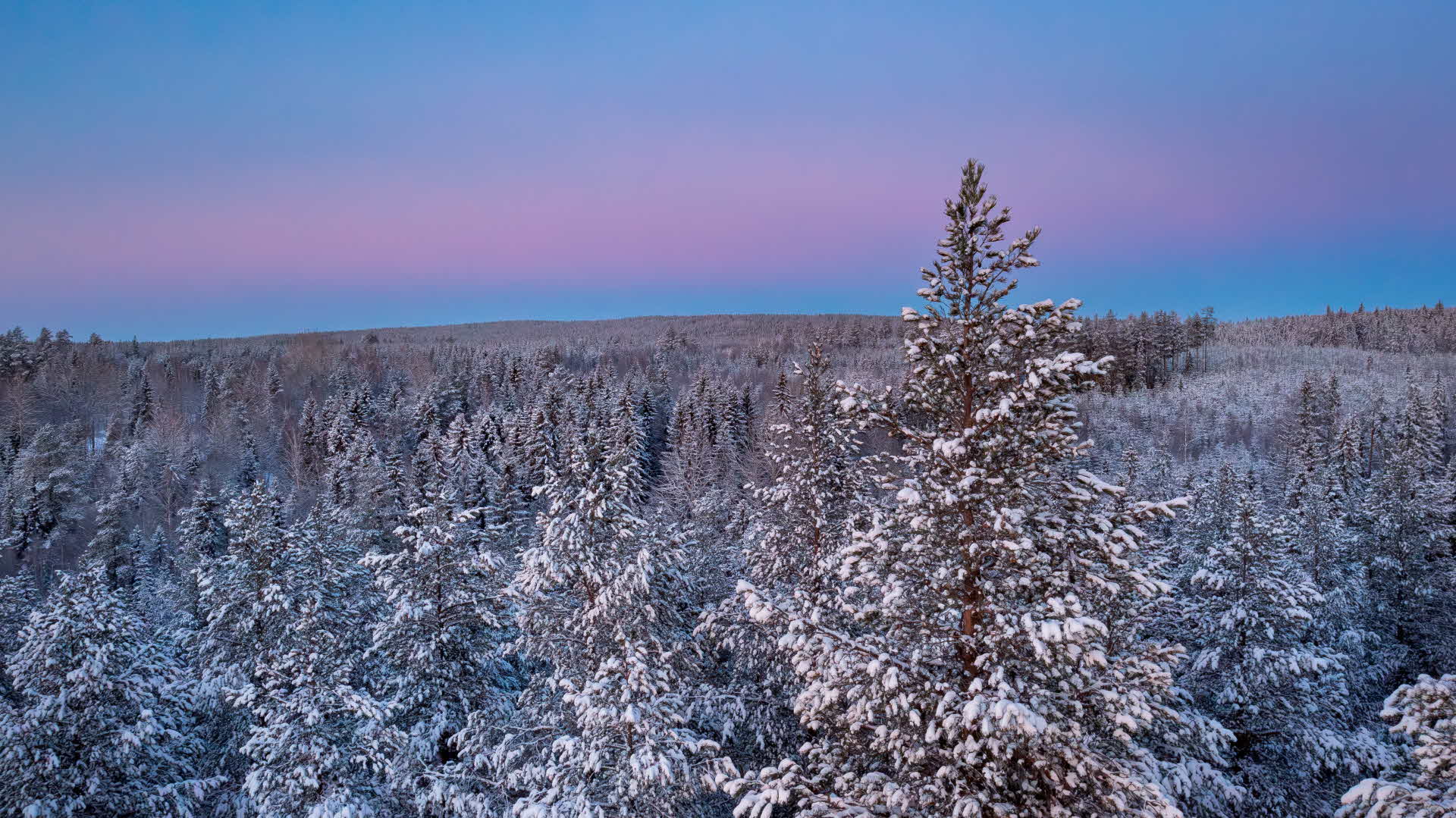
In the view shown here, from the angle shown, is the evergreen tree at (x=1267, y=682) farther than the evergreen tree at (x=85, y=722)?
Yes

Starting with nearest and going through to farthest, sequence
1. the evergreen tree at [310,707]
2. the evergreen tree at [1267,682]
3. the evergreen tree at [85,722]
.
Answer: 1. the evergreen tree at [310,707]
2. the evergreen tree at [85,722]
3. the evergreen tree at [1267,682]

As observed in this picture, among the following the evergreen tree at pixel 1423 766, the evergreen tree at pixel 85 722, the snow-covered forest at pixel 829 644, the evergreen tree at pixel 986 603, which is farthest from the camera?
the evergreen tree at pixel 85 722

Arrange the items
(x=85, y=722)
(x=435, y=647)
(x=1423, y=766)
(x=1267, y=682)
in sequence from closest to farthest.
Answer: (x=1423, y=766)
(x=85, y=722)
(x=435, y=647)
(x=1267, y=682)

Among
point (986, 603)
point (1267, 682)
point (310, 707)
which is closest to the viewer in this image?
point (986, 603)

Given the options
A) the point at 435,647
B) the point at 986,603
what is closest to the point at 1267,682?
the point at 986,603

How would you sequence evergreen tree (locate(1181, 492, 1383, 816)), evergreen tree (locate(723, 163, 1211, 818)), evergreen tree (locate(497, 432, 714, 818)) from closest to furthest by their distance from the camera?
evergreen tree (locate(723, 163, 1211, 818)), evergreen tree (locate(497, 432, 714, 818)), evergreen tree (locate(1181, 492, 1383, 816))

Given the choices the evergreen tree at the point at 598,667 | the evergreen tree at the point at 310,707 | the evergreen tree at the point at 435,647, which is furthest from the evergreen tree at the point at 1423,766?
the evergreen tree at the point at 310,707

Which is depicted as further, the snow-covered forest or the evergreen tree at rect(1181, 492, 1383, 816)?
the evergreen tree at rect(1181, 492, 1383, 816)

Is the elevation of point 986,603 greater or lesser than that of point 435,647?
greater

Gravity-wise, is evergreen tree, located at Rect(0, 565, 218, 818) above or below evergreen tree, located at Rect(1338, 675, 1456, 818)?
below

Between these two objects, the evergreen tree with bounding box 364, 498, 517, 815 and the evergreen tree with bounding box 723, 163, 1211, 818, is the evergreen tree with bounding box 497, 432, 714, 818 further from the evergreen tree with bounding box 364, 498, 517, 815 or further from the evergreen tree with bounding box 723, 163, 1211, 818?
the evergreen tree with bounding box 723, 163, 1211, 818

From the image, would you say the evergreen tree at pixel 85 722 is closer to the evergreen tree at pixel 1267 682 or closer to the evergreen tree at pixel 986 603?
the evergreen tree at pixel 986 603

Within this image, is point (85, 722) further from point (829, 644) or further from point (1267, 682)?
point (1267, 682)

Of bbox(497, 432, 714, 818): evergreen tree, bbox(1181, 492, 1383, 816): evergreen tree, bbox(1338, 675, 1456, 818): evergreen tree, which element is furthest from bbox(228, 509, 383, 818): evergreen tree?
bbox(1181, 492, 1383, 816): evergreen tree
